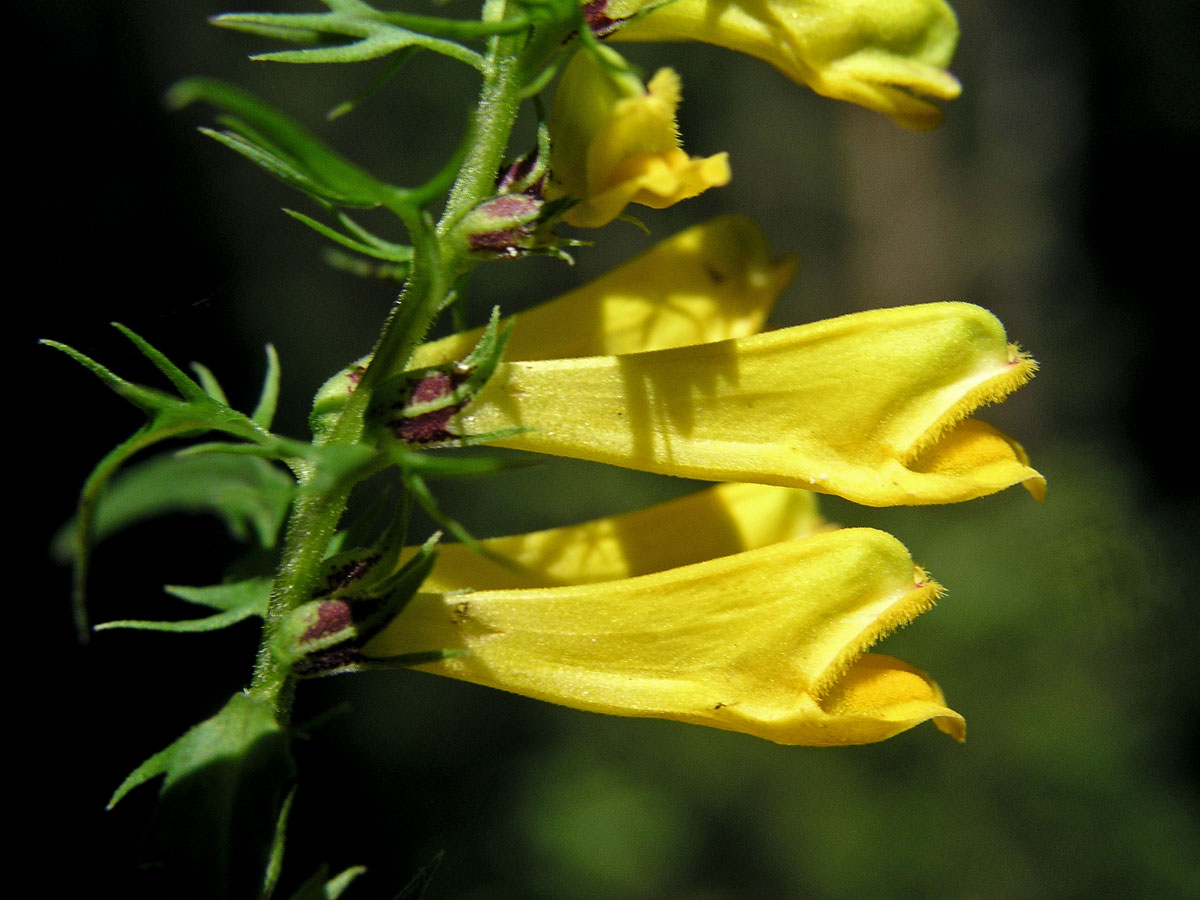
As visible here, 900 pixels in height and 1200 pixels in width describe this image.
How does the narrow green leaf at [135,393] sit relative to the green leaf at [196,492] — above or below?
above

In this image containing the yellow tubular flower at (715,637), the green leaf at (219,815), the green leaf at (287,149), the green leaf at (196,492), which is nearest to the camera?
the green leaf at (287,149)

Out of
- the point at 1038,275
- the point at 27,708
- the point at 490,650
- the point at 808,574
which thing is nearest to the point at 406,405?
the point at 490,650

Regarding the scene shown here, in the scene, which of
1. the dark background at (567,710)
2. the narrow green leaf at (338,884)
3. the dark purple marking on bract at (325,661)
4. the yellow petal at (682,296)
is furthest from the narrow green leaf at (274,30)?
the dark background at (567,710)

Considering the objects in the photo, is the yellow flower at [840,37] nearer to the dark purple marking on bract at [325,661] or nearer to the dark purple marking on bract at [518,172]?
the dark purple marking on bract at [518,172]

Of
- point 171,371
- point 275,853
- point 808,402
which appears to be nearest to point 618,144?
point 808,402

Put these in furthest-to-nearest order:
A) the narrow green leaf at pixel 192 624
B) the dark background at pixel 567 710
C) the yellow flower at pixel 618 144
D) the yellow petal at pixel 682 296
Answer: the dark background at pixel 567 710
the yellow petal at pixel 682 296
the narrow green leaf at pixel 192 624
the yellow flower at pixel 618 144

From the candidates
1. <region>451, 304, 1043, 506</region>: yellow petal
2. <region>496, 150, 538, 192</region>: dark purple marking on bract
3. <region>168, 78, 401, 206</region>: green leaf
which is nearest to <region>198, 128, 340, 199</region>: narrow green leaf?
<region>168, 78, 401, 206</region>: green leaf

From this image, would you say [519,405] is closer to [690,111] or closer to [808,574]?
[808,574]

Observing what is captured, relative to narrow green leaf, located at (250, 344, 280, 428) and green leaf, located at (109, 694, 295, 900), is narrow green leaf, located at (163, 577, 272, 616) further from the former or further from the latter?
green leaf, located at (109, 694, 295, 900)
